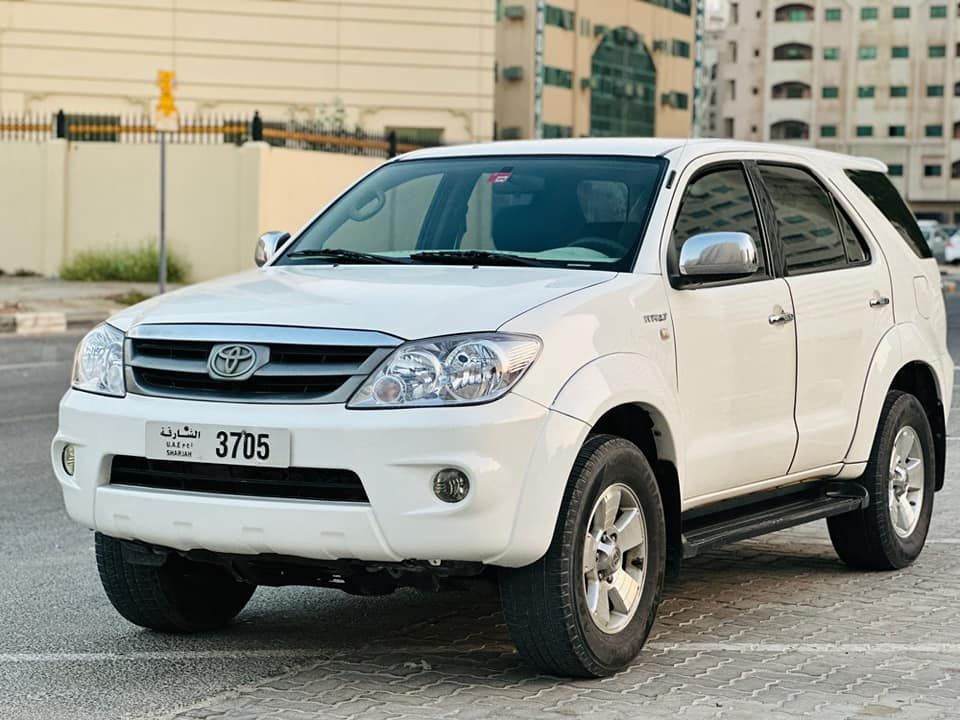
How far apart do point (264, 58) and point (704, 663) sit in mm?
46061

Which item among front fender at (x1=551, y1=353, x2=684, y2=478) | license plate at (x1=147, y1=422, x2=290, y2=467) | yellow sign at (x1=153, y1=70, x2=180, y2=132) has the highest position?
yellow sign at (x1=153, y1=70, x2=180, y2=132)

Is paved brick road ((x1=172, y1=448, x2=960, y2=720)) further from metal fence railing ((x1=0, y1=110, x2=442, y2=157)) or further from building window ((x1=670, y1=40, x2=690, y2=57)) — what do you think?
building window ((x1=670, y1=40, x2=690, y2=57))

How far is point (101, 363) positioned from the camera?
5.70m

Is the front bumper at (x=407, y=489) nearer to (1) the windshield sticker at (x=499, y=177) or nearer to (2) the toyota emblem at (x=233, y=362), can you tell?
(2) the toyota emblem at (x=233, y=362)

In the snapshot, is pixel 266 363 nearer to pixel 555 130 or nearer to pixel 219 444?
pixel 219 444

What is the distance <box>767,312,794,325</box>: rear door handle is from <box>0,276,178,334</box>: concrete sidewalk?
1752 cm

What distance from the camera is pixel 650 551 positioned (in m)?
5.75

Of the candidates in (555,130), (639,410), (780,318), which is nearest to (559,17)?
(555,130)

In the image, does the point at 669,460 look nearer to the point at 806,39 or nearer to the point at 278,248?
the point at 278,248

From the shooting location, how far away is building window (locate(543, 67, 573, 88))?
66188 mm

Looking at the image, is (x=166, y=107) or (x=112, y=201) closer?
Result: (x=166, y=107)

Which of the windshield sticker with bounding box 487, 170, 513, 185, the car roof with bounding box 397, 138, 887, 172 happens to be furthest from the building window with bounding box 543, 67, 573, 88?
the windshield sticker with bounding box 487, 170, 513, 185

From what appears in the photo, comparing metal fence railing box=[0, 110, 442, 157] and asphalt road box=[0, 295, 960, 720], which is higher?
metal fence railing box=[0, 110, 442, 157]

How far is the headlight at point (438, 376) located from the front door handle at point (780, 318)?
1679 mm
